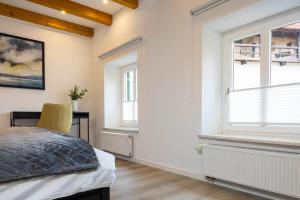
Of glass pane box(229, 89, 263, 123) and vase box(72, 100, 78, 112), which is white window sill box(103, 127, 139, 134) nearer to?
vase box(72, 100, 78, 112)

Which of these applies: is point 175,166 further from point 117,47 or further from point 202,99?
point 117,47

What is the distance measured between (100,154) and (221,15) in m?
1.96

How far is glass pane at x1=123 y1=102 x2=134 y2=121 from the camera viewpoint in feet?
14.2

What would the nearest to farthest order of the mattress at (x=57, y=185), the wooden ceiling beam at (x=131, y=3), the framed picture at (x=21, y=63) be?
the mattress at (x=57, y=185), the wooden ceiling beam at (x=131, y=3), the framed picture at (x=21, y=63)

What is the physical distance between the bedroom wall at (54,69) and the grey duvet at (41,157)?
3205 millimetres

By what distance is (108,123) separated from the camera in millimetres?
4504

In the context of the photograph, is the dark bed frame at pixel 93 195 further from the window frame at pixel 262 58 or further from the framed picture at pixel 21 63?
the framed picture at pixel 21 63

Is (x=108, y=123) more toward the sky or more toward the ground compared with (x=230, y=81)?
Answer: more toward the ground

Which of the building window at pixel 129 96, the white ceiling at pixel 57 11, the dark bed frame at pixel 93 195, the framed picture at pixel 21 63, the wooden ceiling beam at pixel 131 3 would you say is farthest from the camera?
the building window at pixel 129 96

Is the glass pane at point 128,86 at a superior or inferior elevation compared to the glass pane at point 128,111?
superior

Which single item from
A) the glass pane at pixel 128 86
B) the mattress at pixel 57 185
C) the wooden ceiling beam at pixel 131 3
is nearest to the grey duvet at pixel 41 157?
the mattress at pixel 57 185

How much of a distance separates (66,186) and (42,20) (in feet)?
13.3

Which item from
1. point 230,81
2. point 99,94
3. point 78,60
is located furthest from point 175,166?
point 78,60

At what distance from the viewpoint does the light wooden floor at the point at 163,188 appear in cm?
207
